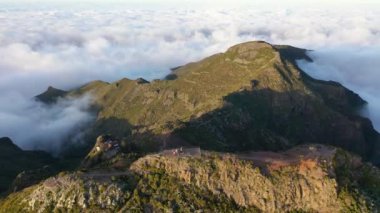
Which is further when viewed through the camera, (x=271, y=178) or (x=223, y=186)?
(x=223, y=186)

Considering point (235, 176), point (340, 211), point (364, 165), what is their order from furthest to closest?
point (364, 165) < point (235, 176) < point (340, 211)

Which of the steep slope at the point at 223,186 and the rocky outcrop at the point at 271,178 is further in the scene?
the steep slope at the point at 223,186

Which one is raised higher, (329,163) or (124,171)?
(329,163)

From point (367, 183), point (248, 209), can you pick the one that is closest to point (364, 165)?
point (367, 183)

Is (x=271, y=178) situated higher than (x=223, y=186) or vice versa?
(x=271, y=178)

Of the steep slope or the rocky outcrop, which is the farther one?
the steep slope

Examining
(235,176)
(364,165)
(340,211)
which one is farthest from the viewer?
(364,165)

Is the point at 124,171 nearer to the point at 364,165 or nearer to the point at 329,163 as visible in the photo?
the point at 329,163

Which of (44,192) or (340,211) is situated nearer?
(340,211)
